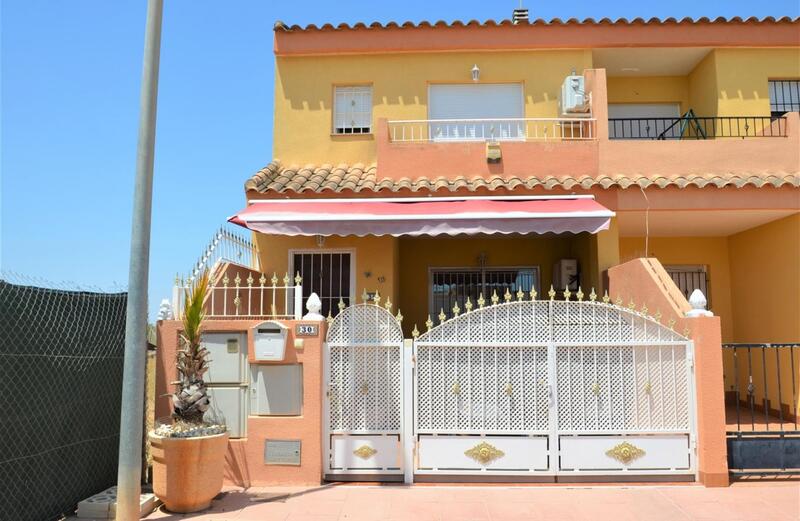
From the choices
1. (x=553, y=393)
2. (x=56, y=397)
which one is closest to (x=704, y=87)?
(x=553, y=393)

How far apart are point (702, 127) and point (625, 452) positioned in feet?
42.2

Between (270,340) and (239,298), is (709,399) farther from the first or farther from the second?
(239,298)

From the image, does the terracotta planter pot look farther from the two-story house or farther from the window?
the window

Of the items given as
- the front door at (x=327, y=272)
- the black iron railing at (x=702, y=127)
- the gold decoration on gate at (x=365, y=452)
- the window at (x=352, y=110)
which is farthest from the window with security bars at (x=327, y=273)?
the black iron railing at (x=702, y=127)

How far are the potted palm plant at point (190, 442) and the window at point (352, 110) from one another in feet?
32.8

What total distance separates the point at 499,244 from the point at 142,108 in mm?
12512

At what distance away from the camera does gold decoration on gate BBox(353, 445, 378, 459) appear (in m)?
11.3

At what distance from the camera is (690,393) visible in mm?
11258

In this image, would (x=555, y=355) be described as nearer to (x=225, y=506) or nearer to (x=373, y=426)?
(x=373, y=426)

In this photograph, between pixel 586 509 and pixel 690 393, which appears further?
pixel 690 393

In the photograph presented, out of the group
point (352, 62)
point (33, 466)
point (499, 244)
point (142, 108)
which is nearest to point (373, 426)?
point (33, 466)

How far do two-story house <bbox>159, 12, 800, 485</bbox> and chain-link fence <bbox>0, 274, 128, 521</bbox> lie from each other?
8.01ft

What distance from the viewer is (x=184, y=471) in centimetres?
991

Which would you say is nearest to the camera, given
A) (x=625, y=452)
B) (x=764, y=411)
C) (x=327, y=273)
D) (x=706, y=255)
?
(x=625, y=452)
